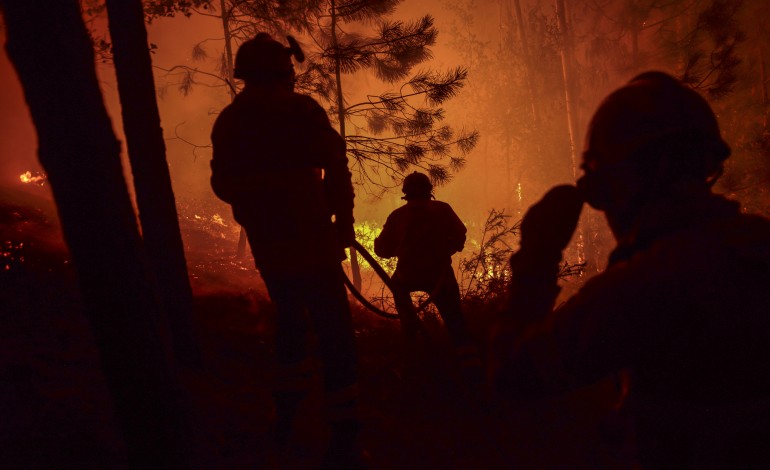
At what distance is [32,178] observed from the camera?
67.4 feet

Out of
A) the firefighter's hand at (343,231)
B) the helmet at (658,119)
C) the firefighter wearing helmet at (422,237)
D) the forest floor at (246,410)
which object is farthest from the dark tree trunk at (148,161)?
the helmet at (658,119)

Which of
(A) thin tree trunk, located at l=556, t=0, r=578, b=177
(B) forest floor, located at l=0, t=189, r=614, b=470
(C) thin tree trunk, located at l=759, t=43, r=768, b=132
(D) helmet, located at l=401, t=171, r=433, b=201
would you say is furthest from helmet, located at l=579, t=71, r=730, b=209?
(A) thin tree trunk, located at l=556, t=0, r=578, b=177

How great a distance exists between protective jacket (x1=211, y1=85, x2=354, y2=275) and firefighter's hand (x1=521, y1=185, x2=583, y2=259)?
5.15 feet

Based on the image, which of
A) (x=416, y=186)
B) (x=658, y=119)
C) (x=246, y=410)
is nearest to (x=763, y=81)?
(x=416, y=186)

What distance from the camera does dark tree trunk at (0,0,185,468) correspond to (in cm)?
167

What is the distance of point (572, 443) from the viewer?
127 inches

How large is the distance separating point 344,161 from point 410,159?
22.7 ft

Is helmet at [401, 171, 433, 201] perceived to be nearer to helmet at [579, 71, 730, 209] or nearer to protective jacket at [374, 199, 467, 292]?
protective jacket at [374, 199, 467, 292]

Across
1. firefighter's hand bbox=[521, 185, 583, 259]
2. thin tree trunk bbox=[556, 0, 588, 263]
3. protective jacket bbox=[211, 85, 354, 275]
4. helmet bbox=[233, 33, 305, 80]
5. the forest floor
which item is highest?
thin tree trunk bbox=[556, 0, 588, 263]

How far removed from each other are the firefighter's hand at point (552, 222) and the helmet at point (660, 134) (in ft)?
0.54

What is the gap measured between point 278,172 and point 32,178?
24.4 metres

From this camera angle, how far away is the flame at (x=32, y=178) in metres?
19.8

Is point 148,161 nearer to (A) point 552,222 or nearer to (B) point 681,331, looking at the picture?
(A) point 552,222

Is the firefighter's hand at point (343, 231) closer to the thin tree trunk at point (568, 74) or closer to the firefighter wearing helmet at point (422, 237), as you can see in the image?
the firefighter wearing helmet at point (422, 237)
